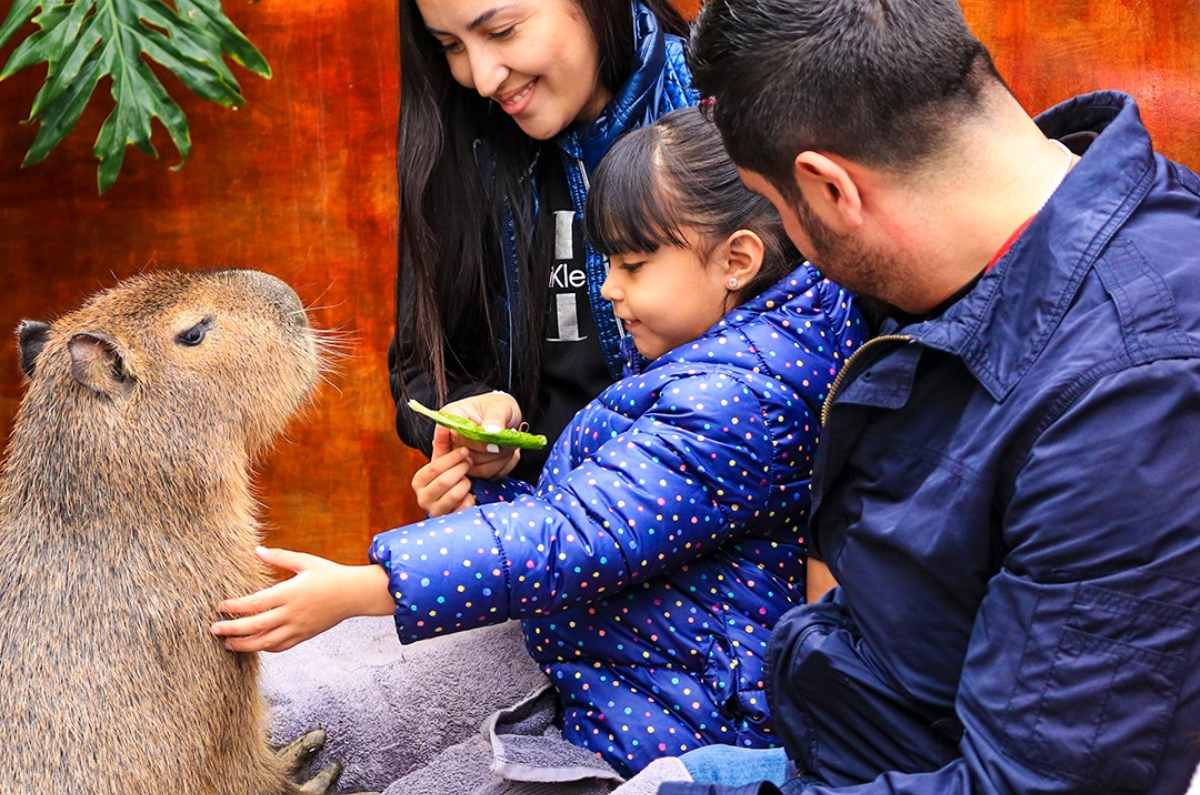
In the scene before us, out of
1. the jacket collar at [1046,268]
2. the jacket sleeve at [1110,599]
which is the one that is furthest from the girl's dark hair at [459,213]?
the jacket sleeve at [1110,599]

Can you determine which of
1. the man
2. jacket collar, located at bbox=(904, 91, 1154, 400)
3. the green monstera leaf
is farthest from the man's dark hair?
the green monstera leaf

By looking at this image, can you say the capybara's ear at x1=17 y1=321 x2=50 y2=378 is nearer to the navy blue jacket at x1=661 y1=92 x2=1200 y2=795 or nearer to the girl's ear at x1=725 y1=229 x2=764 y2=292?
the girl's ear at x1=725 y1=229 x2=764 y2=292

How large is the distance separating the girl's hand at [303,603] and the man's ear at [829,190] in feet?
2.28

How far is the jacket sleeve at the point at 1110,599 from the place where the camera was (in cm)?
114

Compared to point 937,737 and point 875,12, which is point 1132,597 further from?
point 875,12

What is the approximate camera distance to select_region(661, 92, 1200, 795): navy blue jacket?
1.15 meters

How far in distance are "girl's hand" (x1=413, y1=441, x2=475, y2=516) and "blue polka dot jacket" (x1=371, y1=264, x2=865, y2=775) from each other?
20cm

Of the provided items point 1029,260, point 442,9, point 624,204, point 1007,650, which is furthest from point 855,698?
point 442,9

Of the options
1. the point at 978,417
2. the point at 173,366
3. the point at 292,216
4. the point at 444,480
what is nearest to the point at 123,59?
the point at 292,216

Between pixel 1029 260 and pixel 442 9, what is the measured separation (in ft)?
3.85

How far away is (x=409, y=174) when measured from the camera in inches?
90.6

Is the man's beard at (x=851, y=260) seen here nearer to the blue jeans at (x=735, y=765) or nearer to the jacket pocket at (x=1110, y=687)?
the jacket pocket at (x=1110, y=687)

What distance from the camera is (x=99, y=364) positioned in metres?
1.77

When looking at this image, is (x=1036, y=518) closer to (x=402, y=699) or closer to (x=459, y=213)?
(x=402, y=699)
